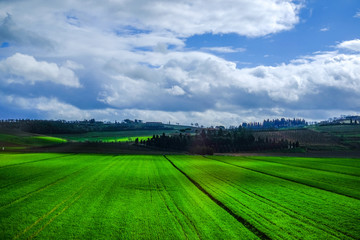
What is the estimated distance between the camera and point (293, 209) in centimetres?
2503

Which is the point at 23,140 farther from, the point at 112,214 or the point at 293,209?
the point at 293,209

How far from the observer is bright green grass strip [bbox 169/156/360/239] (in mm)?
19578

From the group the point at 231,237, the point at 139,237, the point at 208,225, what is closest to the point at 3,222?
the point at 139,237

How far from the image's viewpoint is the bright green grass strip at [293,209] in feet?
64.2

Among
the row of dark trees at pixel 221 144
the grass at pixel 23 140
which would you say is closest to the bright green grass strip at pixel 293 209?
the row of dark trees at pixel 221 144

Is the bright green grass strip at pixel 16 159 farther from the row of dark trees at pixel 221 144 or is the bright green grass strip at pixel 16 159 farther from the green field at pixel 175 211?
the row of dark trees at pixel 221 144

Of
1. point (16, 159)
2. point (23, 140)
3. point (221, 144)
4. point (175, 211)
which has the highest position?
point (23, 140)

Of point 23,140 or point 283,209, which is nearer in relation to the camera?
point 283,209

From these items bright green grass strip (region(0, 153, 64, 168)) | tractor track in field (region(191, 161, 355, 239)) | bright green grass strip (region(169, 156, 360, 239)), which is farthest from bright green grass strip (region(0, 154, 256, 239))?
bright green grass strip (region(0, 153, 64, 168))

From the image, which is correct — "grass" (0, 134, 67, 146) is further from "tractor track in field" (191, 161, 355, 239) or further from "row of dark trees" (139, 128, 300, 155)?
"tractor track in field" (191, 161, 355, 239)

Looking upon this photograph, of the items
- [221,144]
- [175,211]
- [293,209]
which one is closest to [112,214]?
[175,211]

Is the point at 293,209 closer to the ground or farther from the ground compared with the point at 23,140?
closer to the ground

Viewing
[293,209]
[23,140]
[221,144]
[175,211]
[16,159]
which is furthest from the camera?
[221,144]

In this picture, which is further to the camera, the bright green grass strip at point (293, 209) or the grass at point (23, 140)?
the grass at point (23, 140)
